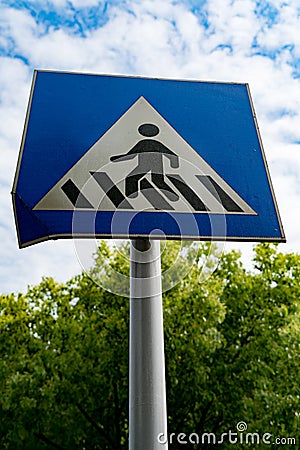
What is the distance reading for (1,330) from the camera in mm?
10484

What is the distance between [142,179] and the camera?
2.27 metres

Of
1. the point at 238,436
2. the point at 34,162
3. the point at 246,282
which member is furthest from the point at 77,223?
the point at 246,282

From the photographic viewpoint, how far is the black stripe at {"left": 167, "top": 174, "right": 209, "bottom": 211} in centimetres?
223

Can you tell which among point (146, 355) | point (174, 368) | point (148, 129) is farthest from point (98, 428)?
point (148, 129)

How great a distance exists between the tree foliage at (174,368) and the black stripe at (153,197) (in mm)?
6747

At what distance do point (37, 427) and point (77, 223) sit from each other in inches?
325

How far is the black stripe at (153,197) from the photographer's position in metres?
2.18

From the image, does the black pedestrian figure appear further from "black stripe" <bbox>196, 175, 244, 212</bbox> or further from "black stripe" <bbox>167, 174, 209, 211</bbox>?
"black stripe" <bbox>196, 175, 244, 212</bbox>

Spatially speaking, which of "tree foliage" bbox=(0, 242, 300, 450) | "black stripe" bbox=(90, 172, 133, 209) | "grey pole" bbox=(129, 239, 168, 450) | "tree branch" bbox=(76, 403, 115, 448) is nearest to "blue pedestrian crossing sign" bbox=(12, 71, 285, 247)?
"black stripe" bbox=(90, 172, 133, 209)

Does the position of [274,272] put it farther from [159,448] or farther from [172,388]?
[159,448]

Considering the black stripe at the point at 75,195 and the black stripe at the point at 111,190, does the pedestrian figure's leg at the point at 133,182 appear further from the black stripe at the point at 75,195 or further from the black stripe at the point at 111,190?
the black stripe at the point at 75,195

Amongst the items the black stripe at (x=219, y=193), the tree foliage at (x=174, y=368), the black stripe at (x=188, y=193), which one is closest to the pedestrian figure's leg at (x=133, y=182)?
the black stripe at (x=188, y=193)

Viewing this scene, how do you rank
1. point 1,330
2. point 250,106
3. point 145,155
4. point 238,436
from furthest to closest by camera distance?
point 1,330 < point 238,436 < point 250,106 < point 145,155

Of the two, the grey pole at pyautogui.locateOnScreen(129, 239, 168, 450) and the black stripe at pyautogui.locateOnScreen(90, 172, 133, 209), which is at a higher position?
the black stripe at pyautogui.locateOnScreen(90, 172, 133, 209)
